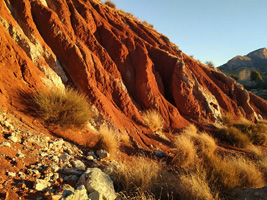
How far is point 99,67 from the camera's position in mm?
9016

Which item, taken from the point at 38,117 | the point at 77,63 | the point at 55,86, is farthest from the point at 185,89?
the point at 38,117

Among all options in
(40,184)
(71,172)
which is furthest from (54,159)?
(40,184)

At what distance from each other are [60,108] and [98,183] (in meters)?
3.28

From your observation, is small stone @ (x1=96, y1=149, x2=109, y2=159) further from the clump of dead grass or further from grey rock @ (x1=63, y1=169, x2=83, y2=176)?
the clump of dead grass

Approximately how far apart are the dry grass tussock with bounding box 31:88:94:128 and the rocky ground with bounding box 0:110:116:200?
104 centimetres

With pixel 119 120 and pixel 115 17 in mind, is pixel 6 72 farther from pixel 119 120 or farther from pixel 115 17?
pixel 115 17

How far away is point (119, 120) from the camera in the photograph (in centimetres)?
841

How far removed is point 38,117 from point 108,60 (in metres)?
5.79

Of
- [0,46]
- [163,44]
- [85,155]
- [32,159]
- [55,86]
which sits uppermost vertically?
[163,44]

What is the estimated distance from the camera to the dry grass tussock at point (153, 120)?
9.68 m

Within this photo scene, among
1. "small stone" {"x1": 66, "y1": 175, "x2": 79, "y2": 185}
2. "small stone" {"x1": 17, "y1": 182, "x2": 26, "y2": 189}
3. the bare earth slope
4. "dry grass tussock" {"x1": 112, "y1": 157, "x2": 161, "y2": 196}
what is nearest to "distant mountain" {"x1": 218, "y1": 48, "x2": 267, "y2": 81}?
the bare earth slope

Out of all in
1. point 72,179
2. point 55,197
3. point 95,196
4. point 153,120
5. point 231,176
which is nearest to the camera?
point 55,197

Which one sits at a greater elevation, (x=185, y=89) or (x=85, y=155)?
(x=185, y=89)

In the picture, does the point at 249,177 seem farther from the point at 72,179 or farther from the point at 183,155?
the point at 72,179
